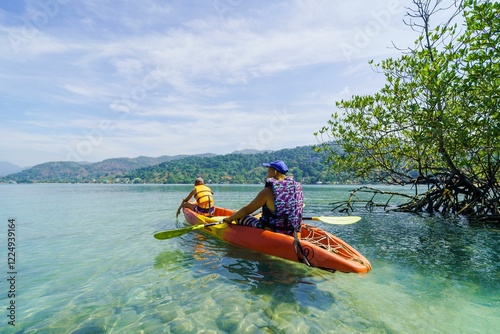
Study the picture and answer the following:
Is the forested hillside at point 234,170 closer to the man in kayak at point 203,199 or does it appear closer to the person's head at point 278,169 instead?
the man in kayak at point 203,199

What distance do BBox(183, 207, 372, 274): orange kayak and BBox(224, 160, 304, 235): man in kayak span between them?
300 millimetres

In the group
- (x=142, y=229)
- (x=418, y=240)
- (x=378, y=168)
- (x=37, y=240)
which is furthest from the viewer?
(x=378, y=168)

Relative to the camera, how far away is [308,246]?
19.8 feet

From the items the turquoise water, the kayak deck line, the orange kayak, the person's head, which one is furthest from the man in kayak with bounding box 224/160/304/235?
the turquoise water

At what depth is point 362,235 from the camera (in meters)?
10.8

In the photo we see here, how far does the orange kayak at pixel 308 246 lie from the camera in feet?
18.6

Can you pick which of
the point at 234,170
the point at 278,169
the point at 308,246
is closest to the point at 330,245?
the point at 308,246

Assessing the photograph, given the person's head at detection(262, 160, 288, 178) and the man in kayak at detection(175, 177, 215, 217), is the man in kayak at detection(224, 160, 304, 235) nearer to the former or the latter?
the person's head at detection(262, 160, 288, 178)

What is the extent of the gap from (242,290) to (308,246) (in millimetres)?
1614

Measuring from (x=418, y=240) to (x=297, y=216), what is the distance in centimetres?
557

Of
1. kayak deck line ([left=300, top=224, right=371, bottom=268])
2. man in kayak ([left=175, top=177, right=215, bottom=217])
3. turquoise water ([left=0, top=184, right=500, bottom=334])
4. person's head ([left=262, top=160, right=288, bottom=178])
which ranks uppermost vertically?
person's head ([left=262, top=160, right=288, bottom=178])

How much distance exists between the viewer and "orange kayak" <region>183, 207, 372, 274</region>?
5.68 meters

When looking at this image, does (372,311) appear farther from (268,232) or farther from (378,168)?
(378,168)

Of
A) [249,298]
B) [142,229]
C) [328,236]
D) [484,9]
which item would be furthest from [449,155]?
[142,229]
